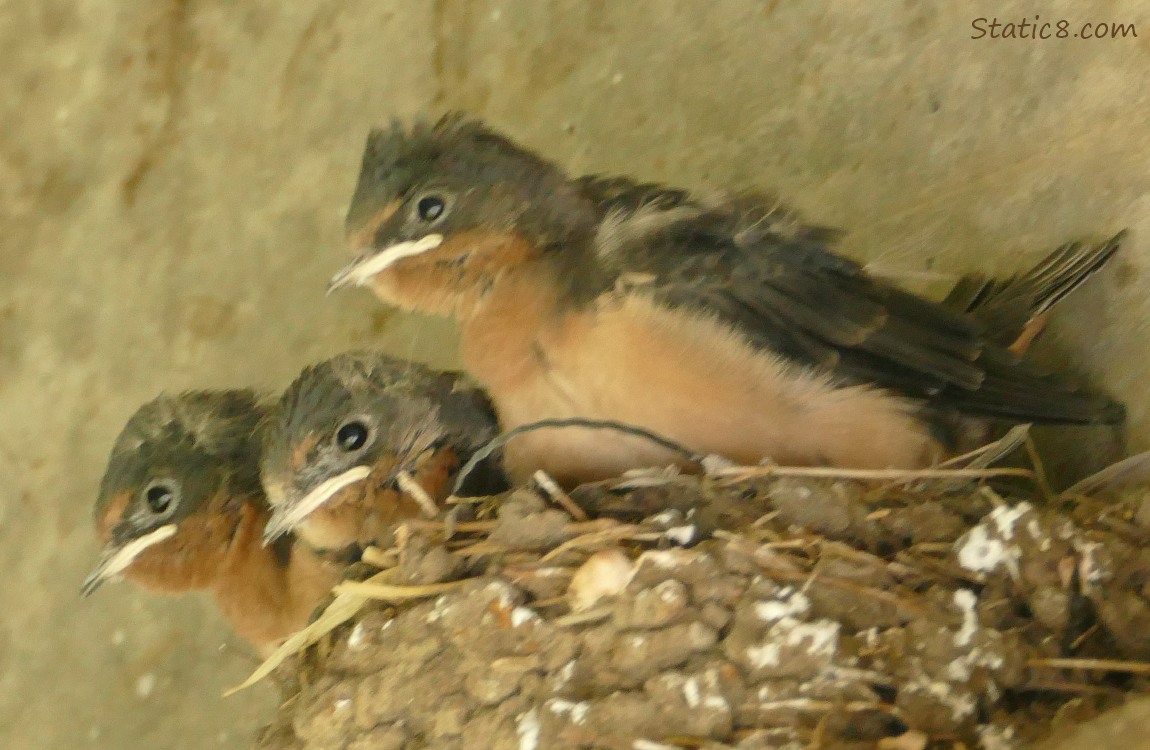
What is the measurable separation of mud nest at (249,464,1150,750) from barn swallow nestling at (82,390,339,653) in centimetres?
51

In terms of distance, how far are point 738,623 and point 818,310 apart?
51 centimetres

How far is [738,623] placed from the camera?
121 centimetres

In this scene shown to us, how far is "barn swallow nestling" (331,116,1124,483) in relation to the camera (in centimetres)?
148

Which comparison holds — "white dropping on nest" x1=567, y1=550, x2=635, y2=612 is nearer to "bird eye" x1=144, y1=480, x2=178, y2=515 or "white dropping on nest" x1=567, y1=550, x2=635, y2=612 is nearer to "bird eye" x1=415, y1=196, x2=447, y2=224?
"bird eye" x1=415, y1=196, x2=447, y2=224

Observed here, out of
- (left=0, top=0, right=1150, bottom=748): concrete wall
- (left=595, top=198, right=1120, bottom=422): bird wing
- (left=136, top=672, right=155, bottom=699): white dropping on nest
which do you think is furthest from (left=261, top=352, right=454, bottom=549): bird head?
(left=136, top=672, right=155, bottom=699): white dropping on nest

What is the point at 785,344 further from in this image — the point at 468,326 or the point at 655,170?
the point at 655,170

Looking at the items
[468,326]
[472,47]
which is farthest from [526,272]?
[472,47]

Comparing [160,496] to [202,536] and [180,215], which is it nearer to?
[202,536]

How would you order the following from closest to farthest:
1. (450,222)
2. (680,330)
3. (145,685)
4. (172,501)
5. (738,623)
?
(738,623), (680,330), (450,222), (172,501), (145,685)

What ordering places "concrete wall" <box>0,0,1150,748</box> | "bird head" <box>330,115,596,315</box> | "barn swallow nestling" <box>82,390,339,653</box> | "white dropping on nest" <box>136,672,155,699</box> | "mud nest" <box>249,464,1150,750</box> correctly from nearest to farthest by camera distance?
"mud nest" <box>249,464,1150,750</box> < "bird head" <box>330,115,596,315</box> < "barn swallow nestling" <box>82,390,339,653</box> < "concrete wall" <box>0,0,1150,748</box> < "white dropping on nest" <box>136,672,155,699</box>

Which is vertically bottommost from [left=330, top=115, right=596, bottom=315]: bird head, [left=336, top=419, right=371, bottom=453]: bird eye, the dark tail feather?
the dark tail feather

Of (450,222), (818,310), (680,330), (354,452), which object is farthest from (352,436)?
(818,310)

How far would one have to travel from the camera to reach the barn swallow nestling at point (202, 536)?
1897 mm

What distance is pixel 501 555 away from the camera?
1.35 m
